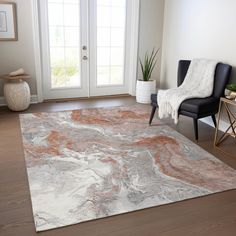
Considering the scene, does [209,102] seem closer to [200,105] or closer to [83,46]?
[200,105]

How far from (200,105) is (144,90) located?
1703 millimetres

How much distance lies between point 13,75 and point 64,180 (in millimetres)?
2385

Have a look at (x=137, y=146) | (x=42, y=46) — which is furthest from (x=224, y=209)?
(x=42, y=46)

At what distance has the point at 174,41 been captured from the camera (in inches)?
187

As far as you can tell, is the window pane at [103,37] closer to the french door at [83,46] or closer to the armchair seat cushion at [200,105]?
the french door at [83,46]

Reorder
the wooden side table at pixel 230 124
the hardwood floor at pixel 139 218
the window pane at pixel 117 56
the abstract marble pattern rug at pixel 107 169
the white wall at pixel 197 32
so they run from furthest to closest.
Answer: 1. the window pane at pixel 117 56
2. the white wall at pixel 197 32
3. the wooden side table at pixel 230 124
4. the abstract marble pattern rug at pixel 107 169
5. the hardwood floor at pixel 139 218

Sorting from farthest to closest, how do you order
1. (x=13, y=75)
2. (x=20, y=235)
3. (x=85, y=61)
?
(x=85, y=61), (x=13, y=75), (x=20, y=235)

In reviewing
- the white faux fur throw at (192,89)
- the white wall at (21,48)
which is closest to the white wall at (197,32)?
the white faux fur throw at (192,89)

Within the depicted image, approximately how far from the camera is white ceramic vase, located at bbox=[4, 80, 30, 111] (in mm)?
4160

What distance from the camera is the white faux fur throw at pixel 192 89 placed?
3434 millimetres

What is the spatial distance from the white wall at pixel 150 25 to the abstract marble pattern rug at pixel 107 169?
5.94 feet

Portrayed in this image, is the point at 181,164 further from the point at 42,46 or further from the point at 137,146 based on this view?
the point at 42,46

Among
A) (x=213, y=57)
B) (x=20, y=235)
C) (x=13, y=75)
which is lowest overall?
(x=20, y=235)

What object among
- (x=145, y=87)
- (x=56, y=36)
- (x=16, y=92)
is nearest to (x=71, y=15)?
(x=56, y=36)
